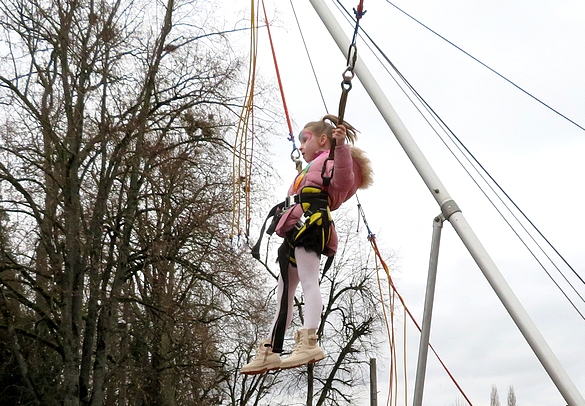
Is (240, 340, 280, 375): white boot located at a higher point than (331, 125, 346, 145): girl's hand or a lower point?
lower

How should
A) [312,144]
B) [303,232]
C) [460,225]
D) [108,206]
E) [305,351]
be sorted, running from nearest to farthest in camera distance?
[460,225] → [305,351] → [303,232] → [312,144] → [108,206]

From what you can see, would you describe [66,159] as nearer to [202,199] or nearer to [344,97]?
[202,199]

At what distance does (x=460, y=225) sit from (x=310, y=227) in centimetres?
80

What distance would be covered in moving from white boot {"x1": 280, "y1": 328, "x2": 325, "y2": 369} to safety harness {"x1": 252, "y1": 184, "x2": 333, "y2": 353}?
0.58ft

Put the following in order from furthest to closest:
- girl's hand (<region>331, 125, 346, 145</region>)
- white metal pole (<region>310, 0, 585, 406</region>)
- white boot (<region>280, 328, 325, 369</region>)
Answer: white boot (<region>280, 328, 325, 369</region>), girl's hand (<region>331, 125, 346, 145</region>), white metal pole (<region>310, 0, 585, 406</region>)

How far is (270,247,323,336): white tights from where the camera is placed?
3.82 m

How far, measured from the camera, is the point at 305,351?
3.76 meters

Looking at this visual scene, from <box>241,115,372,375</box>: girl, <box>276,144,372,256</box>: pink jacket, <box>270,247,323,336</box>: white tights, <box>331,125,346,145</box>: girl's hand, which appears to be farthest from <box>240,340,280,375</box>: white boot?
<box>331,125,346,145</box>: girl's hand

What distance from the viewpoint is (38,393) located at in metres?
12.9

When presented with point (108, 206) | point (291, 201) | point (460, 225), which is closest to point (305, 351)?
point (291, 201)

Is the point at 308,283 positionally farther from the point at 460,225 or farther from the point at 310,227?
the point at 460,225

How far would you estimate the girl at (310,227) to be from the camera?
3801 millimetres

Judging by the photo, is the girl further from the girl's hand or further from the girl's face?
the girl's hand

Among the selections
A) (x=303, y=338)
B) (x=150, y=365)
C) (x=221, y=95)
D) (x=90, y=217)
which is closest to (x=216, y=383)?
(x=150, y=365)
